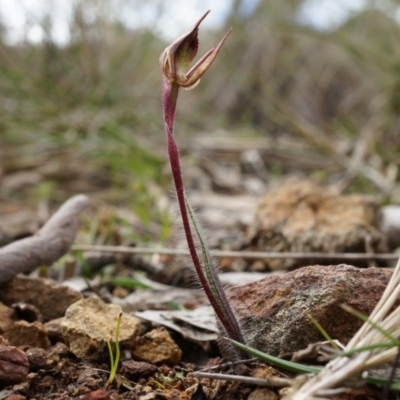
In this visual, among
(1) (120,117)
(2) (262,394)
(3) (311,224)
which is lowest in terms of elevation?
(2) (262,394)

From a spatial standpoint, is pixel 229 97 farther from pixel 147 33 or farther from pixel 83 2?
pixel 83 2

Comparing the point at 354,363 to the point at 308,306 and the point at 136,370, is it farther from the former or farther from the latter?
the point at 136,370

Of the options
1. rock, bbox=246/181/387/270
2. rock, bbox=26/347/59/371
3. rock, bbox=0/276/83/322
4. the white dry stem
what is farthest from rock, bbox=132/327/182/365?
rock, bbox=246/181/387/270

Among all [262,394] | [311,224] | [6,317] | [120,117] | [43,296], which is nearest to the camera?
[262,394]

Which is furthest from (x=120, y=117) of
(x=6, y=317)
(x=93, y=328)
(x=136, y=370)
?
(x=136, y=370)

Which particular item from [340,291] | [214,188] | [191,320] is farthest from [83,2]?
[340,291]

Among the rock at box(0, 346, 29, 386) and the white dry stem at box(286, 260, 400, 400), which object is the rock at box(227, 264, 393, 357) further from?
the rock at box(0, 346, 29, 386)
